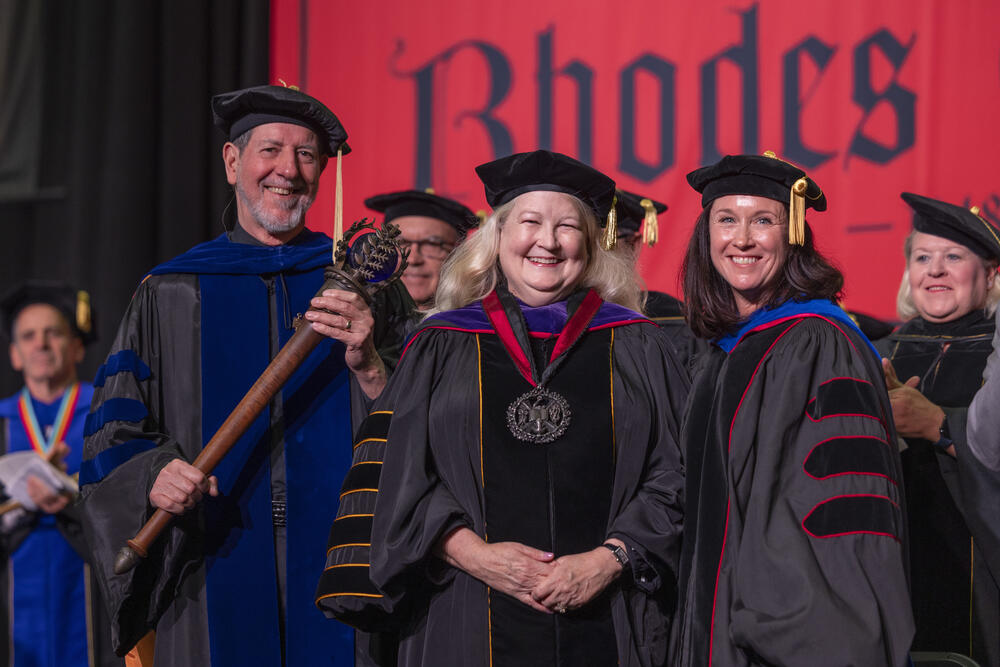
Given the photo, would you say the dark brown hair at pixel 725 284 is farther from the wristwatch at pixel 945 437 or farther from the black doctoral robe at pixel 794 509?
the wristwatch at pixel 945 437

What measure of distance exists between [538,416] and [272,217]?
1.10 meters

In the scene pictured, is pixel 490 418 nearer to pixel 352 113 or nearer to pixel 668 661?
pixel 668 661

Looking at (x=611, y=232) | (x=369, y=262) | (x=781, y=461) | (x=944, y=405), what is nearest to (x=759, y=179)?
(x=611, y=232)

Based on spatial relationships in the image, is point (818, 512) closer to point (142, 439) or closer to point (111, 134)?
point (142, 439)

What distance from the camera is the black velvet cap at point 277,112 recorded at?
10.3ft

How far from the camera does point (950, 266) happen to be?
4016 mm

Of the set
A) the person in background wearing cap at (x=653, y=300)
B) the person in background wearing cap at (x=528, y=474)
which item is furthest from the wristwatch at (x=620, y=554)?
the person in background wearing cap at (x=653, y=300)

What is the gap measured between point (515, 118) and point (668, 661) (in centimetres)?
375

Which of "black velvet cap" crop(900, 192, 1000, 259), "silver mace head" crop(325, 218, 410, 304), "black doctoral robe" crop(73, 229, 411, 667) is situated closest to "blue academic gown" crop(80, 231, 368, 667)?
"black doctoral robe" crop(73, 229, 411, 667)

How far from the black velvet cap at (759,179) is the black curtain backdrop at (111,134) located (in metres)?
3.92

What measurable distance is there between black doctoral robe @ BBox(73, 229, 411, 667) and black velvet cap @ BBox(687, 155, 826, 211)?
1239 mm

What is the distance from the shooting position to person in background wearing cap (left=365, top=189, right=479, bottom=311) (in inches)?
187

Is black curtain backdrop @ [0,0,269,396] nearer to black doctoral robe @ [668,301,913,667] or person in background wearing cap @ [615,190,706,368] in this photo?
person in background wearing cap @ [615,190,706,368]

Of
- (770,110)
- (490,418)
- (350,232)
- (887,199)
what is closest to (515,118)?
(770,110)
